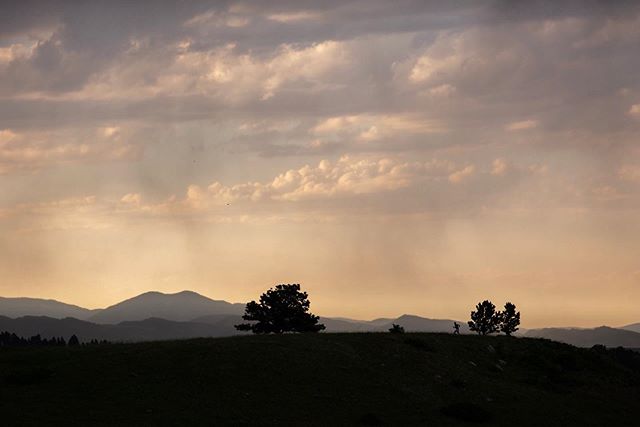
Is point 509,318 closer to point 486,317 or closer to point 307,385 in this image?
point 486,317

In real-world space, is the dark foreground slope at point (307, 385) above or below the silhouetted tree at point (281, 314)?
below

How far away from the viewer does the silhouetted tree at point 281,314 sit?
100250 mm

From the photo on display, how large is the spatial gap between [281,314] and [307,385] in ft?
122

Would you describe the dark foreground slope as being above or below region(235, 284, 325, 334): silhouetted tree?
below

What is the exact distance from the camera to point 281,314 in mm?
100312

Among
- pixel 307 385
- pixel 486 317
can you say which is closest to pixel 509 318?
pixel 486 317

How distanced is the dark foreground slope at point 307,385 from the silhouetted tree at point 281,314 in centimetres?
2003

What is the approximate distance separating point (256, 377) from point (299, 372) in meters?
4.06

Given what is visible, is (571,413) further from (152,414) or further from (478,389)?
(152,414)

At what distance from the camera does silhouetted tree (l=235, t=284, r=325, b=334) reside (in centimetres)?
10025

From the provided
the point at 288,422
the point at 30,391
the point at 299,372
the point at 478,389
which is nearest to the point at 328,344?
the point at 299,372

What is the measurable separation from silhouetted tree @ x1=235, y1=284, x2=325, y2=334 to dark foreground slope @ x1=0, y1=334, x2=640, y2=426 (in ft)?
65.7

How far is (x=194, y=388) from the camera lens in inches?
2355

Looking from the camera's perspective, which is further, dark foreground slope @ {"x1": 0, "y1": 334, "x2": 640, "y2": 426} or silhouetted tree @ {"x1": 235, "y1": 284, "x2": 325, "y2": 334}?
silhouetted tree @ {"x1": 235, "y1": 284, "x2": 325, "y2": 334}
